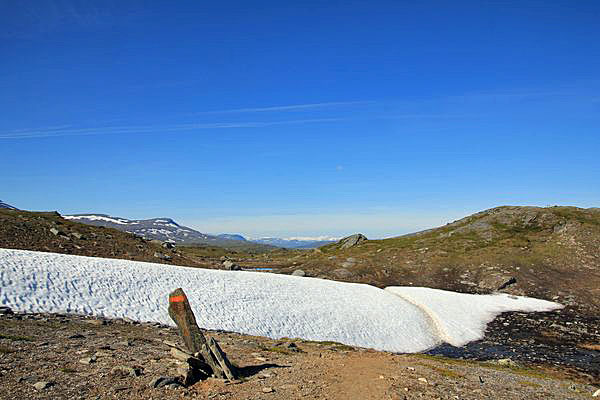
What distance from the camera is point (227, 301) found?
38.1 metres

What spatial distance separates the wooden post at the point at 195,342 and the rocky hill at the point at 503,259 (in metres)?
54.9

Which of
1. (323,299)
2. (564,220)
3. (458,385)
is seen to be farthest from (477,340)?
(564,220)

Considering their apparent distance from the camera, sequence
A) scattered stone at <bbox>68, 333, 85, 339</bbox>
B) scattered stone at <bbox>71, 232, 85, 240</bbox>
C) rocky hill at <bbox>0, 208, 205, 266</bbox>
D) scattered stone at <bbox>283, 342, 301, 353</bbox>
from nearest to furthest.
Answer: scattered stone at <bbox>68, 333, 85, 339</bbox>, scattered stone at <bbox>283, 342, 301, 353</bbox>, rocky hill at <bbox>0, 208, 205, 266</bbox>, scattered stone at <bbox>71, 232, 85, 240</bbox>

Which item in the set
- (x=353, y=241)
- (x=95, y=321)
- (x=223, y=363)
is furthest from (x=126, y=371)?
(x=353, y=241)

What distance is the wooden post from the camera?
17750mm

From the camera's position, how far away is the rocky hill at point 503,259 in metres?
64.6

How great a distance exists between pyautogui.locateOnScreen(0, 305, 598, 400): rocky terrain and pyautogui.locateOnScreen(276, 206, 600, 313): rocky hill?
3951 centimetres

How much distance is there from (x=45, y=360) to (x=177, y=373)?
5.93m

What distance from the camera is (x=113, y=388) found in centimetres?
1503

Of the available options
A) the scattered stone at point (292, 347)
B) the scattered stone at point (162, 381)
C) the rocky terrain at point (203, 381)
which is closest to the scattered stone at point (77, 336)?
the rocky terrain at point (203, 381)

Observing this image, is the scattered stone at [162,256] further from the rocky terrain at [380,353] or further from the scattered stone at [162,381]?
the scattered stone at [162,381]

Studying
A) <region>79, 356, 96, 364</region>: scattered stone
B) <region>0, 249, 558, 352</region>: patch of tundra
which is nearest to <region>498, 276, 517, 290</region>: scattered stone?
<region>0, 249, 558, 352</region>: patch of tundra

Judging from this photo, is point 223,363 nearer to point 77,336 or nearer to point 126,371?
point 126,371

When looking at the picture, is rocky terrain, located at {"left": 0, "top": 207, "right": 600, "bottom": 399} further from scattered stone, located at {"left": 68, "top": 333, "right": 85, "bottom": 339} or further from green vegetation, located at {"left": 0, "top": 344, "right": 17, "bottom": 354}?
scattered stone, located at {"left": 68, "top": 333, "right": 85, "bottom": 339}
